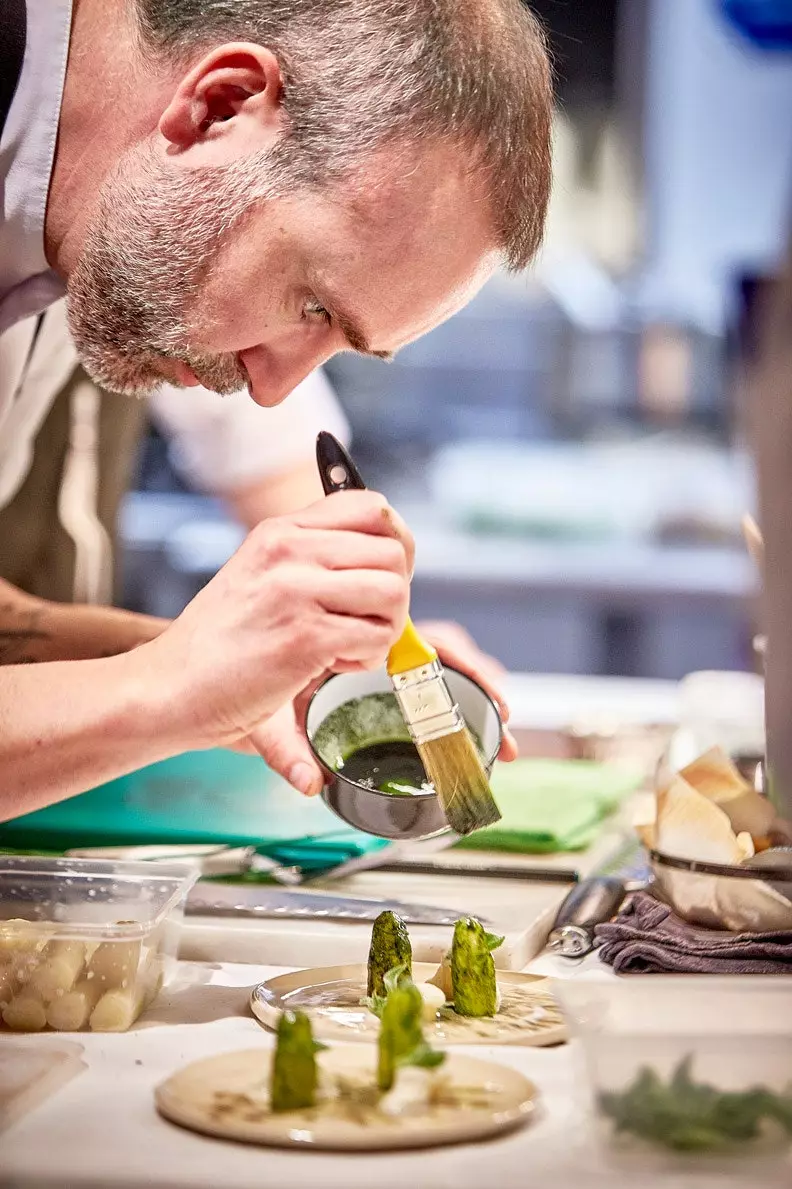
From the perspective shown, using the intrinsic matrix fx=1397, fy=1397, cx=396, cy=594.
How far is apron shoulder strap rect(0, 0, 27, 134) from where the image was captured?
4.28 feet

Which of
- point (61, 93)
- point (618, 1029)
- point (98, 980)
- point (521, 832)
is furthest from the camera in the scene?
point (521, 832)

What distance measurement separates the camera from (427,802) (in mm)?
1237

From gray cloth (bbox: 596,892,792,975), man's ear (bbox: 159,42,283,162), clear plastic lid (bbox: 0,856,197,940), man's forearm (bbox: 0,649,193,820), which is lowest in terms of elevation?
gray cloth (bbox: 596,892,792,975)

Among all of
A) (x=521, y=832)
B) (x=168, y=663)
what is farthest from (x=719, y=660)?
(x=168, y=663)

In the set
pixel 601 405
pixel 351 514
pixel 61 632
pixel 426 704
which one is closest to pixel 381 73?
pixel 351 514

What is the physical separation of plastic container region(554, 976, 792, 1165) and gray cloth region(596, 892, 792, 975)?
0.32 m

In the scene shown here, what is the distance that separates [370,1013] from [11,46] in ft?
3.06

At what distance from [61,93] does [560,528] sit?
303 centimetres

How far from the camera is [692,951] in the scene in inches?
45.6

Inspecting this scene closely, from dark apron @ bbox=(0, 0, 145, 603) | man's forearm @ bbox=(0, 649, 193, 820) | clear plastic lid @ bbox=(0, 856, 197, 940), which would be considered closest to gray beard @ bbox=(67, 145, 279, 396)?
man's forearm @ bbox=(0, 649, 193, 820)

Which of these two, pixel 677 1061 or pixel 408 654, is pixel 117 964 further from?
pixel 677 1061

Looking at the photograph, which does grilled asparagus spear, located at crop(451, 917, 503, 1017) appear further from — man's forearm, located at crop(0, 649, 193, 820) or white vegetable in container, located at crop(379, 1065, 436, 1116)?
man's forearm, located at crop(0, 649, 193, 820)

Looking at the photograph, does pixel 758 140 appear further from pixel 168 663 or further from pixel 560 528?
pixel 168 663

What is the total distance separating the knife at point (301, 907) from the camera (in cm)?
129
